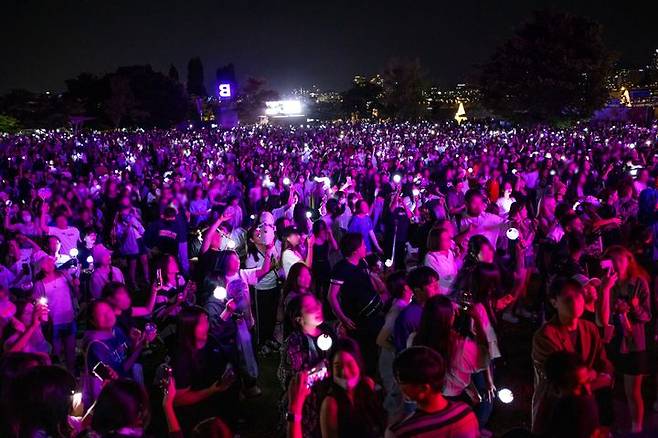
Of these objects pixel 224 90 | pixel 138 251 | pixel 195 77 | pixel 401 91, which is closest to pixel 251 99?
pixel 224 90

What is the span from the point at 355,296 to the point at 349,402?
212cm

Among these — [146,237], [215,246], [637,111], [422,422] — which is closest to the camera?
[422,422]

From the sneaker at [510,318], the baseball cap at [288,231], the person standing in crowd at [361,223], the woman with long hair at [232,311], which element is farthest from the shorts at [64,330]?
the sneaker at [510,318]

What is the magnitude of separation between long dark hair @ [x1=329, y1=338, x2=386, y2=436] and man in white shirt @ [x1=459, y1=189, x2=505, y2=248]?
13.1ft

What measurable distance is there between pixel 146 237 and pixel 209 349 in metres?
5.08

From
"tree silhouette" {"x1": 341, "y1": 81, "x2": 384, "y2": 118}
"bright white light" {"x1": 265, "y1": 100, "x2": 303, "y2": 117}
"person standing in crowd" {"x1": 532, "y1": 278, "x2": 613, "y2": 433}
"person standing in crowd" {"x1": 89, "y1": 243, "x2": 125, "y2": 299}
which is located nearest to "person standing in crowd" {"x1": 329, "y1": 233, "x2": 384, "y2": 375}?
"person standing in crowd" {"x1": 532, "y1": 278, "x2": 613, "y2": 433}

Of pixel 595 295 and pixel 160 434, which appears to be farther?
pixel 160 434

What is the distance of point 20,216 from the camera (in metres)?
8.91

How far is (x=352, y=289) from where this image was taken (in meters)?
5.27

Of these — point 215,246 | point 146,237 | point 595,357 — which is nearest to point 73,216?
point 146,237

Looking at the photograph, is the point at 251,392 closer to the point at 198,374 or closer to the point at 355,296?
the point at 355,296

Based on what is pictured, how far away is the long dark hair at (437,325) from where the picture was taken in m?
3.73

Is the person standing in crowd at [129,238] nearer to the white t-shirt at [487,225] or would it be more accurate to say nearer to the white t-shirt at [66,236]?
the white t-shirt at [66,236]

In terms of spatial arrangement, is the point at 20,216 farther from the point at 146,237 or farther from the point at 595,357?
the point at 595,357
